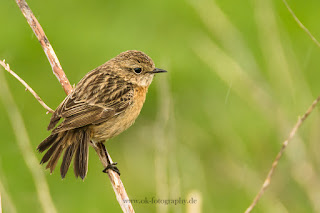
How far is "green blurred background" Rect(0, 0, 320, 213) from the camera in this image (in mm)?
6633

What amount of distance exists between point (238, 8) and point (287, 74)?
420cm

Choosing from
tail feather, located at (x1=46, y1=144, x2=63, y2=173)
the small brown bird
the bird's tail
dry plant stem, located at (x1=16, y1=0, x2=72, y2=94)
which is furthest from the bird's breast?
dry plant stem, located at (x1=16, y1=0, x2=72, y2=94)

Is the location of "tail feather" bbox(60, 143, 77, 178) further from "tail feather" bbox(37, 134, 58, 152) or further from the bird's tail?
"tail feather" bbox(37, 134, 58, 152)

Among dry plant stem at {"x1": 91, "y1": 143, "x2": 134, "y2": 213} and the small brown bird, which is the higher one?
Result: the small brown bird

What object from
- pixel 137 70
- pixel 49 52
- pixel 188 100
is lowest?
pixel 188 100

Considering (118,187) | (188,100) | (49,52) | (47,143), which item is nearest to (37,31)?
(49,52)

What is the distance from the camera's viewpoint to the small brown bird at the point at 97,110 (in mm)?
5668

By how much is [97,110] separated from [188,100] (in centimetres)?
359

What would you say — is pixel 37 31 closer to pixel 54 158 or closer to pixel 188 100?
pixel 54 158

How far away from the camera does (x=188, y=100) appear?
372 inches

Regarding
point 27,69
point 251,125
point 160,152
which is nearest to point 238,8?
point 251,125

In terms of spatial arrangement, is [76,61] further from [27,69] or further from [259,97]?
[259,97]

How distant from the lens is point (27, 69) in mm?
9578

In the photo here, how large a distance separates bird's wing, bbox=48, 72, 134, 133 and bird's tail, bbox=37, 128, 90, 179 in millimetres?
135
